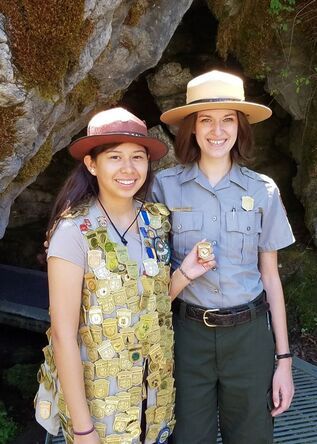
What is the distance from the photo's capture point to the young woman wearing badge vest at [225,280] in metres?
2.28

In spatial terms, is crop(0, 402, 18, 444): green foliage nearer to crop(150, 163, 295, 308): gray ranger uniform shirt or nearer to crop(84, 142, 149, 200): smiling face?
crop(150, 163, 295, 308): gray ranger uniform shirt

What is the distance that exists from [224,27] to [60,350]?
375 centimetres

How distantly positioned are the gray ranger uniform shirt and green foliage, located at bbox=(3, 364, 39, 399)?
2.68m

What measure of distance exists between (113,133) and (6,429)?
2.92 metres

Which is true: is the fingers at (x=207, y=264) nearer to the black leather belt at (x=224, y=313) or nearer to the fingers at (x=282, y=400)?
the black leather belt at (x=224, y=313)

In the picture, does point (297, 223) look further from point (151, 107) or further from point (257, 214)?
point (257, 214)

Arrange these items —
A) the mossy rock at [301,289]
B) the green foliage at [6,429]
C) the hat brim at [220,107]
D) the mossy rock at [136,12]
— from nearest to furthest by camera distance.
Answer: the hat brim at [220,107]
the mossy rock at [136,12]
the green foliage at [6,429]
the mossy rock at [301,289]

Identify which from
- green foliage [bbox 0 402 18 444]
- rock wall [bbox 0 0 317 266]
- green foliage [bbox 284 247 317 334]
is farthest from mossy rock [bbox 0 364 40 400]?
green foliage [bbox 284 247 317 334]

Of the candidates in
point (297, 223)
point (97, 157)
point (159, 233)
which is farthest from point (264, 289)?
point (297, 223)

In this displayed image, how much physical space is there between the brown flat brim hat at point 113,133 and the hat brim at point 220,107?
0.27 meters

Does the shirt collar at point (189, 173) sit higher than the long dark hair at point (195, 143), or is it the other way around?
the long dark hair at point (195, 143)

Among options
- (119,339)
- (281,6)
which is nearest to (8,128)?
(119,339)

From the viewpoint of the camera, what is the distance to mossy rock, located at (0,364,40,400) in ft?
14.7

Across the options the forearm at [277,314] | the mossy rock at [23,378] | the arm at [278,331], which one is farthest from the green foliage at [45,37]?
the mossy rock at [23,378]
